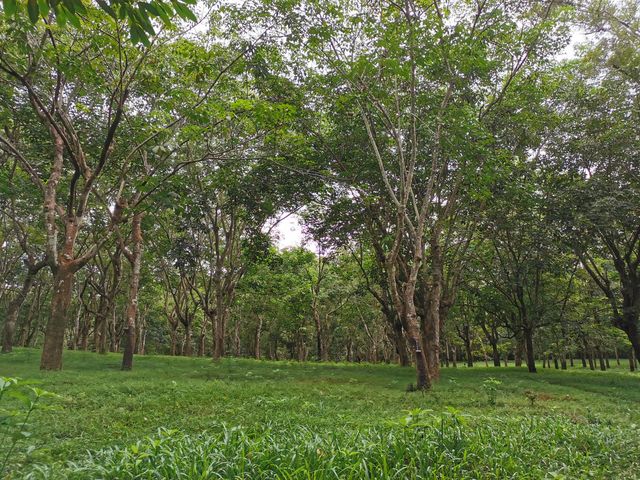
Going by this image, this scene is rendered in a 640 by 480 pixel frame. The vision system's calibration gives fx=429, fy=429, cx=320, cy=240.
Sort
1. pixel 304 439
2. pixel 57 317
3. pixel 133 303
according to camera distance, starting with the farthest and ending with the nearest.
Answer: pixel 133 303 → pixel 57 317 → pixel 304 439

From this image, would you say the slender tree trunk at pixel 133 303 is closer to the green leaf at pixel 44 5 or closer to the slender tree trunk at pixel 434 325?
the slender tree trunk at pixel 434 325

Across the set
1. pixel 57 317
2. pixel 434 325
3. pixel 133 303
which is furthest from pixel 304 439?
pixel 133 303

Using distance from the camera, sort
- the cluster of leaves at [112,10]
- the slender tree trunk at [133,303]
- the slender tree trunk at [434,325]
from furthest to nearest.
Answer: the slender tree trunk at [133,303], the slender tree trunk at [434,325], the cluster of leaves at [112,10]

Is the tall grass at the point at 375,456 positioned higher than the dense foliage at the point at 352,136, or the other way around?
the dense foliage at the point at 352,136

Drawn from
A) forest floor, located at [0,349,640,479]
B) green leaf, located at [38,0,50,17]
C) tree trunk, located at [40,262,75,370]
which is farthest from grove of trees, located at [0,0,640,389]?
green leaf, located at [38,0,50,17]

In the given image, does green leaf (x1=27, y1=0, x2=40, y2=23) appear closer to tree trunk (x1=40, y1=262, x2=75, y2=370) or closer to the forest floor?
the forest floor

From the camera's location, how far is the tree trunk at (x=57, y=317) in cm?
1308

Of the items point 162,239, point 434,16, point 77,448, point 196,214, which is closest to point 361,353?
point 162,239

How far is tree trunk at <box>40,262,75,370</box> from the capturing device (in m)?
Result: 13.1

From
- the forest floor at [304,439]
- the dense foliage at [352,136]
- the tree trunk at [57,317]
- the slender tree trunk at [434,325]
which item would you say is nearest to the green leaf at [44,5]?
the forest floor at [304,439]

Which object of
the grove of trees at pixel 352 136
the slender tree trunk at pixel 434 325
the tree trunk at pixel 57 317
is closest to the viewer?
the grove of trees at pixel 352 136

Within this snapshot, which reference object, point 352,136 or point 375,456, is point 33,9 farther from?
point 352,136

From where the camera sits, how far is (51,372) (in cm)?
1270

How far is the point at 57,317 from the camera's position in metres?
13.1
